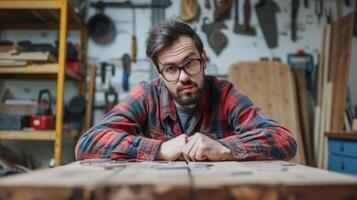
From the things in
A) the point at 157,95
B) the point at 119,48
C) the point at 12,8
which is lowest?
the point at 157,95

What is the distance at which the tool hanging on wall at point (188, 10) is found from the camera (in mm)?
3584

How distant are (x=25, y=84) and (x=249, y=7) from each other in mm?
2178

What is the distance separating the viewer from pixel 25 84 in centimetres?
352

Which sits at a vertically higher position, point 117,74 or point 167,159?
point 117,74

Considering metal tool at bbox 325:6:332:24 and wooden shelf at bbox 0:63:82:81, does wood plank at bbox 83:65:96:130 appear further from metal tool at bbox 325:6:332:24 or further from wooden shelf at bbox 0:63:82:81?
metal tool at bbox 325:6:332:24

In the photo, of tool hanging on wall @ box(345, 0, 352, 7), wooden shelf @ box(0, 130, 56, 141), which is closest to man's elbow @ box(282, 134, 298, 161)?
wooden shelf @ box(0, 130, 56, 141)

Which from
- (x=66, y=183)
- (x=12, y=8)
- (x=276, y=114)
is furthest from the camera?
(x=276, y=114)

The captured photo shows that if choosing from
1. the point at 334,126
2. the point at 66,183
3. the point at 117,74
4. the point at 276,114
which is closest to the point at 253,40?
the point at 276,114

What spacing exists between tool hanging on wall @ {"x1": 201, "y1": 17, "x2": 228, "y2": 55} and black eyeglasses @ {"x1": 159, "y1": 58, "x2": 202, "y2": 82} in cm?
197

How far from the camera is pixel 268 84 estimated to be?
3453 mm

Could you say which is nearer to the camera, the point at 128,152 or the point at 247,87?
the point at 128,152

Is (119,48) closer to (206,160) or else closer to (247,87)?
(247,87)

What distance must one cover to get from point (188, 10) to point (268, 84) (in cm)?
100

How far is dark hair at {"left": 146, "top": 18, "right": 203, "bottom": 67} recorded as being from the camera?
1.69m
